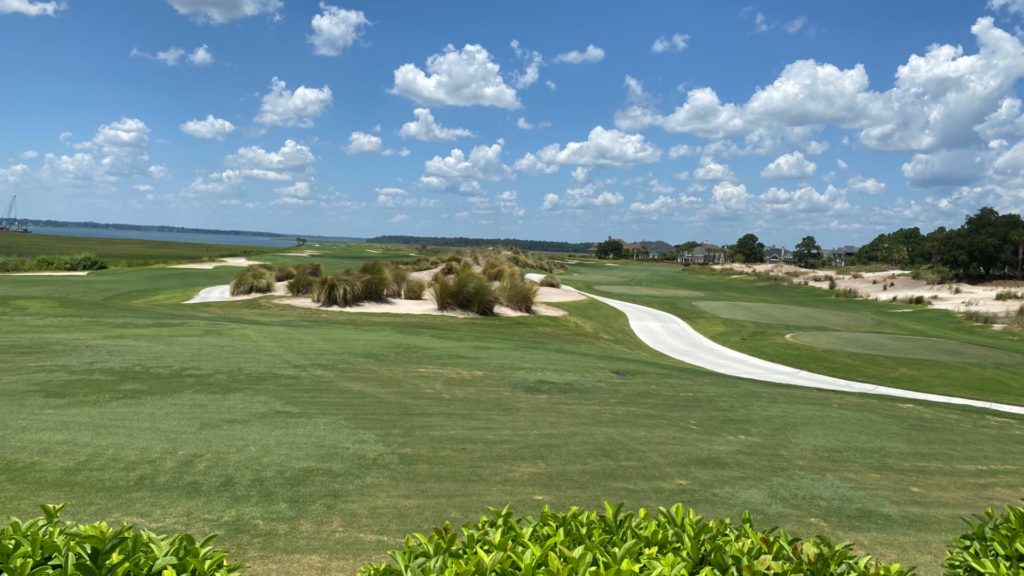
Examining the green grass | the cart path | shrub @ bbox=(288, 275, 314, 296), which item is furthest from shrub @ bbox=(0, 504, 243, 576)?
the green grass

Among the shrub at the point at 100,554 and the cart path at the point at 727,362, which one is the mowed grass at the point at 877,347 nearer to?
the cart path at the point at 727,362

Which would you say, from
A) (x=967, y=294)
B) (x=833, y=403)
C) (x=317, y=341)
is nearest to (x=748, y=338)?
(x=833, y=403)

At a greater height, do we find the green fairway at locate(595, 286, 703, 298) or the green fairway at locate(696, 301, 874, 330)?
the green fairway at locate(595, 286, 703, 298)

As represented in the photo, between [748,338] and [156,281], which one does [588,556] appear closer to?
[748,338]

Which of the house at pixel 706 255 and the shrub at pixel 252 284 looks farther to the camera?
the house at pixel 706 255

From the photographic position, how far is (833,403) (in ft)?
38.8

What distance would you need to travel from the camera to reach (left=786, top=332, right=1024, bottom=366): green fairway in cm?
2192

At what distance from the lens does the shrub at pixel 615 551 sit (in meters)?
2.86

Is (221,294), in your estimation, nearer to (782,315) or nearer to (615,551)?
(615,551)

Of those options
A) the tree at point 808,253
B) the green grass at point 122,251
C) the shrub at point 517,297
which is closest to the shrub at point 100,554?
the shrub at point 517,297

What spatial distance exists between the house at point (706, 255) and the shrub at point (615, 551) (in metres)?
177

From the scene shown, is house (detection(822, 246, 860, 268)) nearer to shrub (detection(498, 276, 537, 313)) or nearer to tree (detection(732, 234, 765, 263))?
tree (detection(732, 234, 765, 263))

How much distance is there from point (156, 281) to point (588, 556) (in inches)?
1420

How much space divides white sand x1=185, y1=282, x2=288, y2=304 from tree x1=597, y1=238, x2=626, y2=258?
152m
